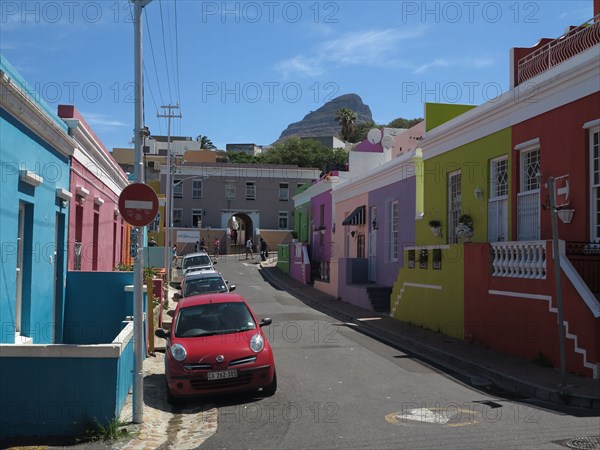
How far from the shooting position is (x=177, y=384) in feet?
30.6

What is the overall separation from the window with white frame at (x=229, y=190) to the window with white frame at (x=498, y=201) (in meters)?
44.2

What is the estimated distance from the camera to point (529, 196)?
13.8 metres

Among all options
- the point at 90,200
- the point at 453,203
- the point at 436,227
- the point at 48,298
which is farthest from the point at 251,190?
the point at 48,298

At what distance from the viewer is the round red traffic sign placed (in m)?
8.09

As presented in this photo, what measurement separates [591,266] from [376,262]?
14.3 metres

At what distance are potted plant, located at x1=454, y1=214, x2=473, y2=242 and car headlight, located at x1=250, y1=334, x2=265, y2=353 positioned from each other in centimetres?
777

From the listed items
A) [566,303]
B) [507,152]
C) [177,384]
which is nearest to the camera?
[177,384]

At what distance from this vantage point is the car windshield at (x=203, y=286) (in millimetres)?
19519

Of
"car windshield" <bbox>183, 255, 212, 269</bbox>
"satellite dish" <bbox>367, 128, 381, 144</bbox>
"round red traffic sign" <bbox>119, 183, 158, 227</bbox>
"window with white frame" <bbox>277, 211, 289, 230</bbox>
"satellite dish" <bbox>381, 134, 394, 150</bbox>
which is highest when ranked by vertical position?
"satellite dish" <bbox>367, 128, 381, 144</bbox>

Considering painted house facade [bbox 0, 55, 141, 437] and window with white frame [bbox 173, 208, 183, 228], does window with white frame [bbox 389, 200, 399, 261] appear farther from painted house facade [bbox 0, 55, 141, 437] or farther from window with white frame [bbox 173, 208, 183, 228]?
window with white frame [bbox 173, 208, 183, 228]

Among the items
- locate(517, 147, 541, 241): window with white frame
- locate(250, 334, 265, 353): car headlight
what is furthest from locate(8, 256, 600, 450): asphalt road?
locate(517, 147, 541, 241): window with white frame

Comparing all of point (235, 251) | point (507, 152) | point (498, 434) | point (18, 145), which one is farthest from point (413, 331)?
point (235, 251)

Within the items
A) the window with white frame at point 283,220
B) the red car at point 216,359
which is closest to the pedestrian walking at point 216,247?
the window with white frame at point 283,220

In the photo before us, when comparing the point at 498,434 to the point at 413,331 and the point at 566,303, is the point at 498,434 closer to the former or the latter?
the point at 566,303
